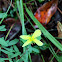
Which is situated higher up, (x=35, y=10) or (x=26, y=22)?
(x=35, y=10)

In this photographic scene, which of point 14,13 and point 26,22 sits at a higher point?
point 14,13

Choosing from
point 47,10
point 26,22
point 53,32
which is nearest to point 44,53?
point 53,32

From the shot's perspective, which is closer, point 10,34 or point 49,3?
point 10,34

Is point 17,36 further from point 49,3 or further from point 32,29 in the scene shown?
point 49,3

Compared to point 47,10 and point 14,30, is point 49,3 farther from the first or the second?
point 14,30

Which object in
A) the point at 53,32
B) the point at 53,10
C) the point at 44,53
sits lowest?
the point at 44,53

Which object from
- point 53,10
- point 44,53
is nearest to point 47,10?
point 53,10
